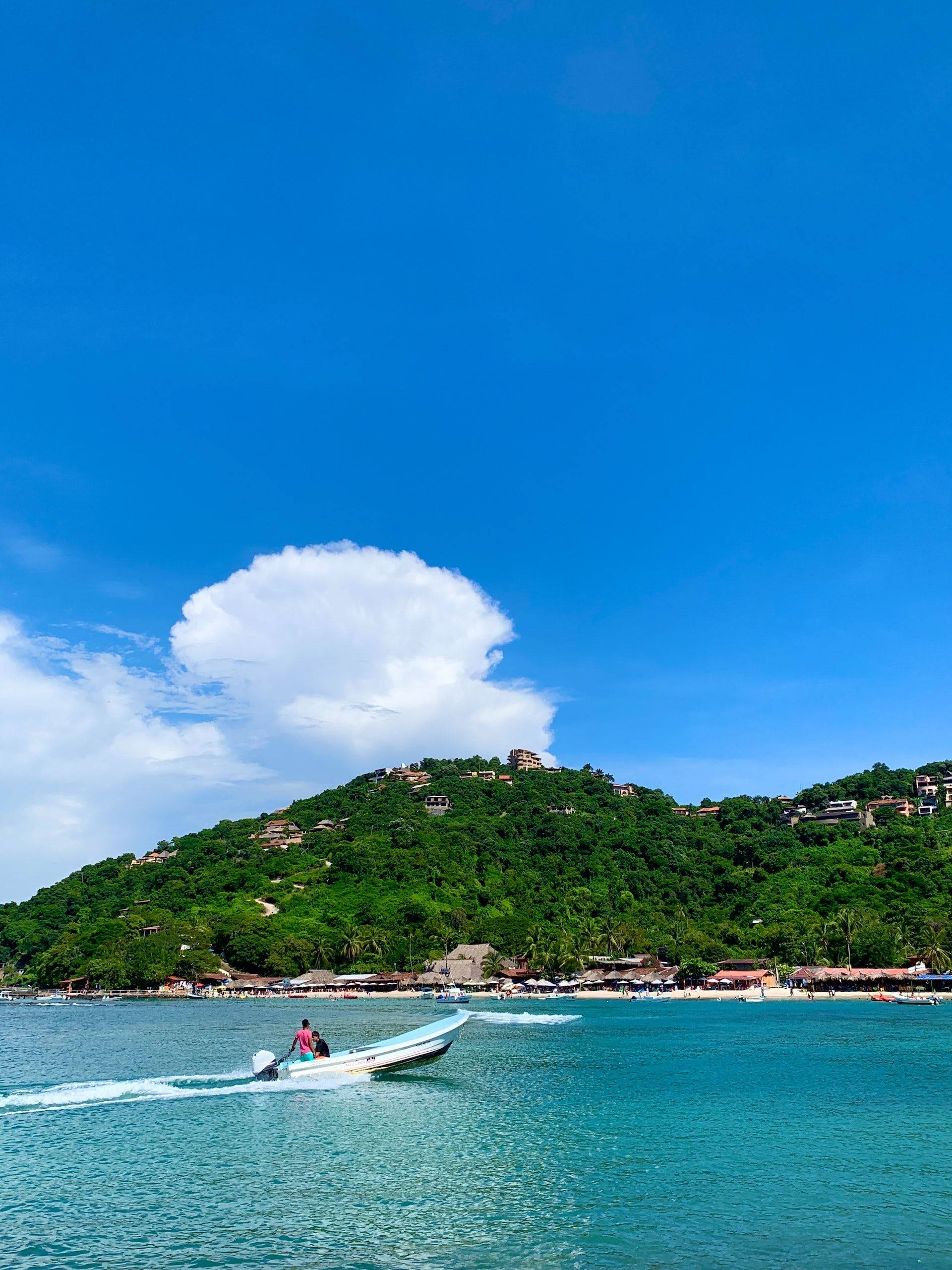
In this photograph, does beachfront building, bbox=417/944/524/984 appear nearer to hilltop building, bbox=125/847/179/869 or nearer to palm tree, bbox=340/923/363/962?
palm tree, bbox=340/923/363/962

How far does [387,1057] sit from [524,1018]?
43.4 meters

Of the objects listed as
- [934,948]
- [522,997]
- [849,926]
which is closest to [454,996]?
[522,997]

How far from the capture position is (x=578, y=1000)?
107 m

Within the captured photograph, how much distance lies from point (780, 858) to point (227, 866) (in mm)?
95733

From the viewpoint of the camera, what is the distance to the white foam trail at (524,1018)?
227 ft

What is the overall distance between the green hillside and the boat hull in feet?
284

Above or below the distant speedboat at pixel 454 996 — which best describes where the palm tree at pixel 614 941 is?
above

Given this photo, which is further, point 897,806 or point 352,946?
point 897,806

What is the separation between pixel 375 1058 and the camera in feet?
107

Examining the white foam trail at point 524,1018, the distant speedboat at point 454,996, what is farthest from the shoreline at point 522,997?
the white foam trail at point 524,1018

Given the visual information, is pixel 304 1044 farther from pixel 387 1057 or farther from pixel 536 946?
pixel 536 946

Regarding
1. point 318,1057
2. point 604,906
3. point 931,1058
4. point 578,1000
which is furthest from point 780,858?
point 318,1057

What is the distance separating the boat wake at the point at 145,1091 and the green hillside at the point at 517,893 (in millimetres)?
90709

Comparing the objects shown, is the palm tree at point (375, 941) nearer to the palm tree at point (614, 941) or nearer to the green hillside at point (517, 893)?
the green hillside at point (517, 893)
